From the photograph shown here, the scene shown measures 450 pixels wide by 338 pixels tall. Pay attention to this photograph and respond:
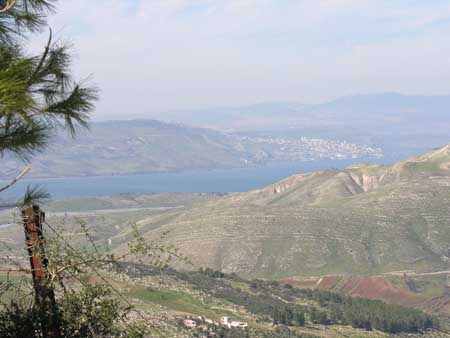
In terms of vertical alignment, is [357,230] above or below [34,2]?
below

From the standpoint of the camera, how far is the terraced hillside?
96.6 meters

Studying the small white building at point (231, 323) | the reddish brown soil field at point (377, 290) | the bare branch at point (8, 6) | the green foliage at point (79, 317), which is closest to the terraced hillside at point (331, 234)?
the reddish brown soil field at point (377, 290)

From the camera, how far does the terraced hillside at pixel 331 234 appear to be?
96.6 metres

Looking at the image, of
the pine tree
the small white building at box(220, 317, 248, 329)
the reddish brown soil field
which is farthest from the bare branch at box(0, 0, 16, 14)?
the reddish brown soil field

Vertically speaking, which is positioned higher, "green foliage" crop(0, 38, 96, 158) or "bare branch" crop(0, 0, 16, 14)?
"bare branch" crop(0, 0, 16, 14)

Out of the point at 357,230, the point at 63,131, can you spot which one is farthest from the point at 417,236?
the point at 63,131

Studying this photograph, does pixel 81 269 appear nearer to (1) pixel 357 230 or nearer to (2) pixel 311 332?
(2) pixel 311 332

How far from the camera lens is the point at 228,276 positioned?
77250 mm

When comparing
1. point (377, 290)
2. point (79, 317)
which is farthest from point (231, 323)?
point (79, 317)

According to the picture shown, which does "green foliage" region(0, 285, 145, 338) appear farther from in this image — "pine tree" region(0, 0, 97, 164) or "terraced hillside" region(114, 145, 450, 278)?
"terraced hillside" region(114, 145, 450, 278)

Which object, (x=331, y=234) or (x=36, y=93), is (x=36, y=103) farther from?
(x=331, y=234)

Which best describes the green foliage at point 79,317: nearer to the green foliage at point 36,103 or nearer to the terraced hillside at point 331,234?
the green foliage at point 36,103

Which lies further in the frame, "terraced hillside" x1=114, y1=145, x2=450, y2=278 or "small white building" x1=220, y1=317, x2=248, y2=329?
"terraced hillside" x1=114, y1=145, x2=450, y2=278

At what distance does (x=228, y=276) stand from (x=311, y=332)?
22.9 m
